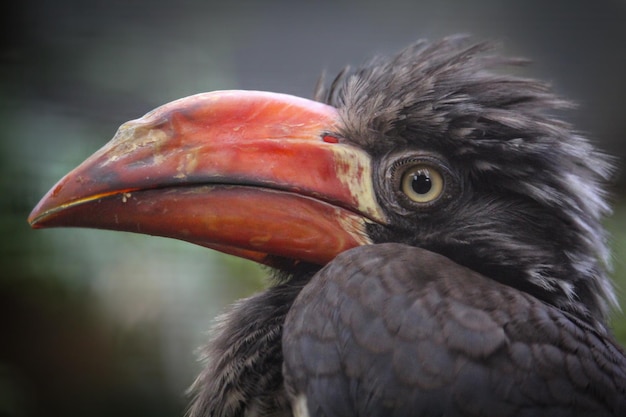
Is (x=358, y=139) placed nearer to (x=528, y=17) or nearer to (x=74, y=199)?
(x=74, y=199)

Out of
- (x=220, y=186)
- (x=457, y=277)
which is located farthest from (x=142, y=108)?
(x=457, y=277)

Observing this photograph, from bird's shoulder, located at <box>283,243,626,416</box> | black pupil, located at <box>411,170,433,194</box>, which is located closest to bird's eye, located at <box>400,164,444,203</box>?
black pupil, located at <box>411,170,433,194</box>

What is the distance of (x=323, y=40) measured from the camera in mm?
2068

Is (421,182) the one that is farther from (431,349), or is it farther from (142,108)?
(142,108)

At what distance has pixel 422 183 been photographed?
1156 millimetres

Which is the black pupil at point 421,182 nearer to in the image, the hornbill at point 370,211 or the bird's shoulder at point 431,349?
the hornbill at point 370,211

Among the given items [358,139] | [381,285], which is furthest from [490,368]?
[358,139]

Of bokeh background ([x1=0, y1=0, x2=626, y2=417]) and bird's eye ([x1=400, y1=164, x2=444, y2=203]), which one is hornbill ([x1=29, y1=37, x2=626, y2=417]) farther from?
bokeh background ([x1=0, y1=0, x2=626, y2=417])

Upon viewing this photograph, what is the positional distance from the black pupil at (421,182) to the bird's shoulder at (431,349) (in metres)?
0.18

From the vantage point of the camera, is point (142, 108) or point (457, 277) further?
point (142, 108)

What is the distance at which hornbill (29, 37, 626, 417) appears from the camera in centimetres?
97

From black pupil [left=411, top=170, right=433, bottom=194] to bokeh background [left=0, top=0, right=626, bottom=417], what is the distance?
3.03 feet

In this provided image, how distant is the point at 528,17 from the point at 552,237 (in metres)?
1.13

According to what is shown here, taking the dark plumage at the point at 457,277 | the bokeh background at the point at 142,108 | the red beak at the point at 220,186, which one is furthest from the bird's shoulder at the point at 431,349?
the bokeh background at the point at 142,108
